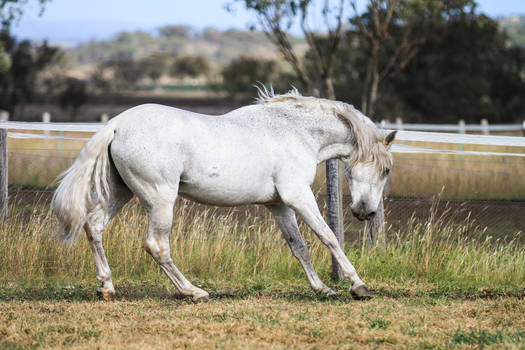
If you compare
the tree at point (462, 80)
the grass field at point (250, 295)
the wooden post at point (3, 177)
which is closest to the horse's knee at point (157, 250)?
the grass field at point (250, 295)

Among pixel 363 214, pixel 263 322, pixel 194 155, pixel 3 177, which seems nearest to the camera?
pixel 263 322

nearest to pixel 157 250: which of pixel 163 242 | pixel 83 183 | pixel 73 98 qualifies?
pixel 163 242

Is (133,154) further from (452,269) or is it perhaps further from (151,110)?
(452,269)

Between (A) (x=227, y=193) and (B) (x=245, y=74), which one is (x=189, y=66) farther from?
(A) (x=227, y=193)

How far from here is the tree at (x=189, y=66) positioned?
4146 inches

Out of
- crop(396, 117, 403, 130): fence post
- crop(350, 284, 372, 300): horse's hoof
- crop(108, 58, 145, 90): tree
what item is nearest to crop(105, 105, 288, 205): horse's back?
crop(350, 284, 372, 300): horse's hoof

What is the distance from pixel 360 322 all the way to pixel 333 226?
2.18m

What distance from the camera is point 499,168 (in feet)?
35.1

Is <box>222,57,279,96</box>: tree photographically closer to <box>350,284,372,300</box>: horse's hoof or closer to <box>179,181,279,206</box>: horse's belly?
<box>179,181,279,206</box>: horse's belly

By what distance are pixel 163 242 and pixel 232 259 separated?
160cm

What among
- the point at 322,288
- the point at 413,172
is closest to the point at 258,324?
the point at 322,288

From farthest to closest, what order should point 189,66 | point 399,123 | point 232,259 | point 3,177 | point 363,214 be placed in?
point 189,66, point 399,123, point 3,177, point 232,259, point 363,214

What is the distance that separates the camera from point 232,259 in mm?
7449

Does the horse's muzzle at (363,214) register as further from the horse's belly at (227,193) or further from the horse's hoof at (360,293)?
the horse's belly at (227,193)
